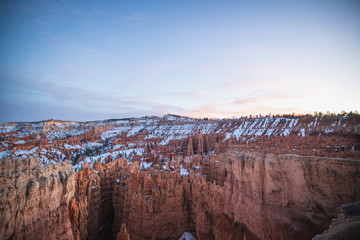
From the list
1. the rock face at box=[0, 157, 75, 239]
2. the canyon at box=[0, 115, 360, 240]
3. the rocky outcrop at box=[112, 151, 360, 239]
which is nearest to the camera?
the rock face at box=[0, 157, 75, 239]

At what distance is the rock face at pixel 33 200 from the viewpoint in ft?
22.3

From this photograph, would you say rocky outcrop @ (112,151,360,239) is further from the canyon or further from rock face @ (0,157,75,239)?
rock face @ (0,157,75,239)

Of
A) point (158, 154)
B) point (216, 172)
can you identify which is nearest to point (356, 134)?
point (216, 172)

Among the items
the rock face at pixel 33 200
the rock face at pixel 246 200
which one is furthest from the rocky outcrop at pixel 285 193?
the rock face at pixel 33 200

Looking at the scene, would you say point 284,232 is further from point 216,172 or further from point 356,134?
point 356,134

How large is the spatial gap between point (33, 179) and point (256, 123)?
7933 centimetres

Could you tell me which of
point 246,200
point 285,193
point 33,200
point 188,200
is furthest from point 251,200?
point 33,200

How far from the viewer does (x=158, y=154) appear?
50.2m

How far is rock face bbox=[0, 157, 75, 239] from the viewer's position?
6797 millimetres

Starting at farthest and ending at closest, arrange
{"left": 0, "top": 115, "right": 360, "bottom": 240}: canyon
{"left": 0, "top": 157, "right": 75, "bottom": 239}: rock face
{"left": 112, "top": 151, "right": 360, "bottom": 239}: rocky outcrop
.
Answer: {"left": 112, "top": 151, "right": 360, "bottom": 239}: rocky outcrop → {"left": 0, "top": 115, "right": 360, "bottom": 240}: canyon → {"left": 0, "top": 157, "right": 75, "bottom": 239}: rock face

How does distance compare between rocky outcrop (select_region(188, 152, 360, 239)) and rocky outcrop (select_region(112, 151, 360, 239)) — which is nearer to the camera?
rocky outcrop (select_region(188, 152, 360, 239))

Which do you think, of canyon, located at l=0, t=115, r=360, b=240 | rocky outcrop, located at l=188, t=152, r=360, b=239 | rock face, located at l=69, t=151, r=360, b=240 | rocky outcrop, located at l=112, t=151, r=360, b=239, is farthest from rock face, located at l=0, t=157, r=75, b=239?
rocky outcrop, located at l=188, t=152, r=360, b=239

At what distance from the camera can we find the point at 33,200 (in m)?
7.78

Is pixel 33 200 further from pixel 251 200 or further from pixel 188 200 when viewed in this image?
pixel 188 200
